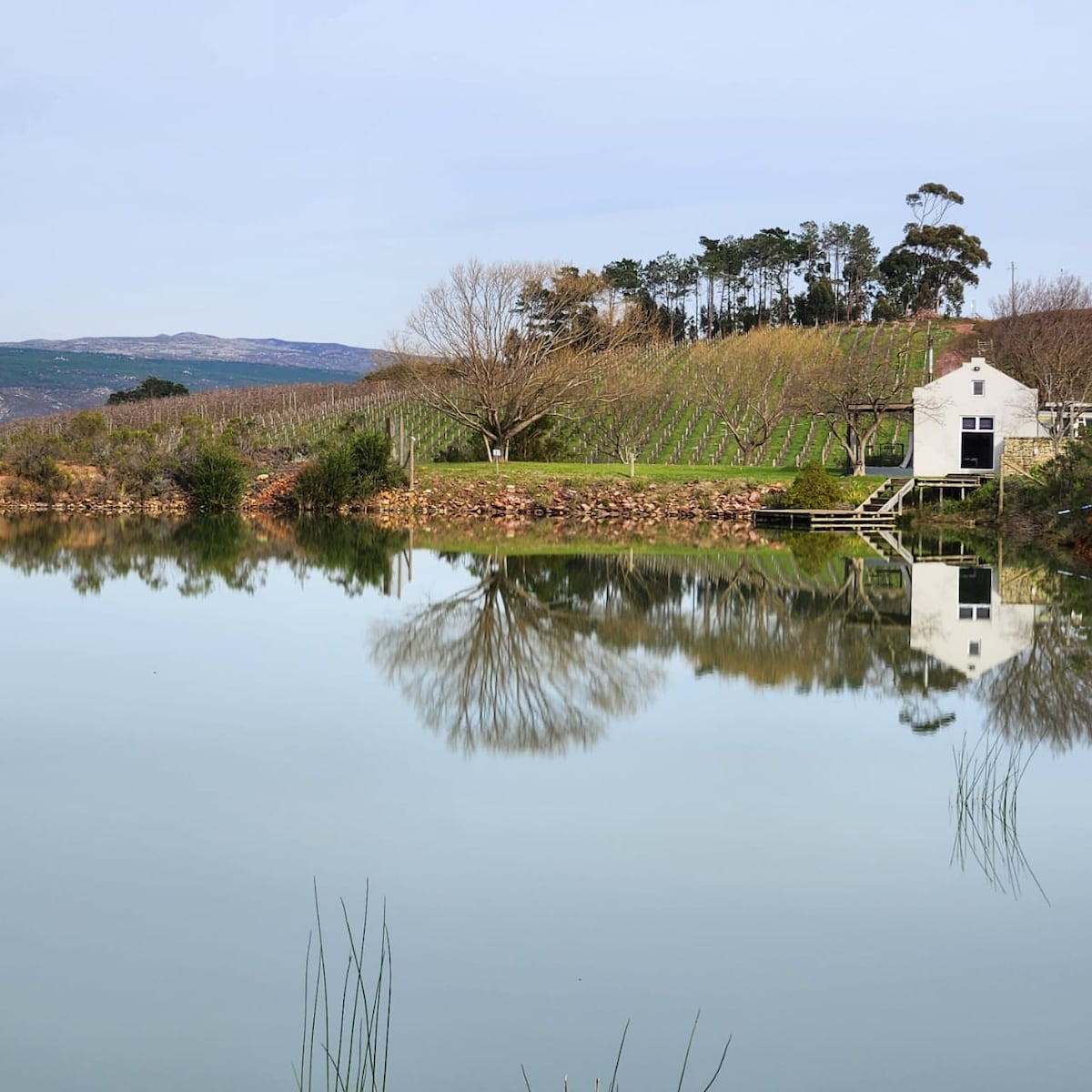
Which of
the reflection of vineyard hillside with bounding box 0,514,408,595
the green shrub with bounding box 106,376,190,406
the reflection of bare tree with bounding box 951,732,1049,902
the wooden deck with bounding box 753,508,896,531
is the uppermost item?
the green shrub with bounding box 106,376,190,406

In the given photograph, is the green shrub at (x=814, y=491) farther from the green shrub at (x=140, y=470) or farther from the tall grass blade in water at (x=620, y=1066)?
the tall grass blade in water at (x=620, y=1066)

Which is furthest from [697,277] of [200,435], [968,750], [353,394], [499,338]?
[968,750]

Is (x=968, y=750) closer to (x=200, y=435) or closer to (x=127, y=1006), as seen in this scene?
(x=127, y=1006)

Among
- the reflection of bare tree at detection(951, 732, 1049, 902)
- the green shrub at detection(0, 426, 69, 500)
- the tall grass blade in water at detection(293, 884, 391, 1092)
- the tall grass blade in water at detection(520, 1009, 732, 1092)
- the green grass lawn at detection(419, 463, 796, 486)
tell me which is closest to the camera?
the tall grass blade in water at detection(520, 1009, 732, 1092)

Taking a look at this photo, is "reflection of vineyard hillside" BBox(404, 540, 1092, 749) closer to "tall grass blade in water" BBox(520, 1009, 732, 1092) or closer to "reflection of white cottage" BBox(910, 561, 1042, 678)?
"reflection of white cottage" BBox(910, 561, 1042, 678)

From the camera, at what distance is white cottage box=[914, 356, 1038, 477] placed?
144 feet

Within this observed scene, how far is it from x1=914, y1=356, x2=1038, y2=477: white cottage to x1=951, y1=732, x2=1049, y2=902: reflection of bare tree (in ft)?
109

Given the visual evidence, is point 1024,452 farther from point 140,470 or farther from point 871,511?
point 140,470

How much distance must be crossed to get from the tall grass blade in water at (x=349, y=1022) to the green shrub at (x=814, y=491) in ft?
113

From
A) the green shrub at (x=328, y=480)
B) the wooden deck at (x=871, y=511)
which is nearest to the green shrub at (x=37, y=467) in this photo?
the green shrub at (x=328, y=480)

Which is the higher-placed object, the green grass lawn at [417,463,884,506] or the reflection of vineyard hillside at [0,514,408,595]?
the green grass lawn at [417,463,884,506]

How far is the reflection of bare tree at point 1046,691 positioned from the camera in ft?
40.9

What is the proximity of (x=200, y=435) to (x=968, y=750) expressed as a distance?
39090 millimetres

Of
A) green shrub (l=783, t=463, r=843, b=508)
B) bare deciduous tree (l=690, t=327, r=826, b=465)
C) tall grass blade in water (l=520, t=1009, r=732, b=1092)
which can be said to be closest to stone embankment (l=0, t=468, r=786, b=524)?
green shrub (l=783, t=463, r=843, b=508)
